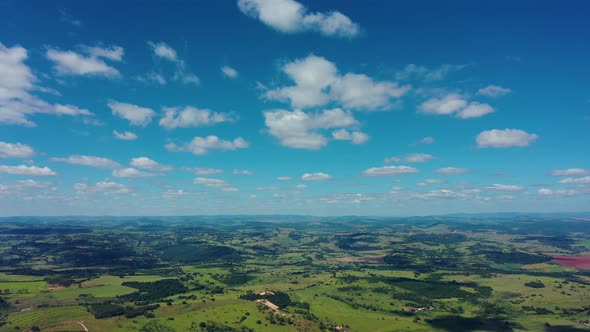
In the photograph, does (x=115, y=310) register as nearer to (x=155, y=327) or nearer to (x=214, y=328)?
(x=155, y=327)

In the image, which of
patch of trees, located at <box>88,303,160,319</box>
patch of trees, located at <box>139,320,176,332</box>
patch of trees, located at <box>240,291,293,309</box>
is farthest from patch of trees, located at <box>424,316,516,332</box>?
patch of trees, located at <box>88,303,160,319</box>

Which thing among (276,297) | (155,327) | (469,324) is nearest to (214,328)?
(155,327)

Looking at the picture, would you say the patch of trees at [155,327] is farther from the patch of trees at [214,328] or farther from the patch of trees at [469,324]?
the patch of trees at [469,324]

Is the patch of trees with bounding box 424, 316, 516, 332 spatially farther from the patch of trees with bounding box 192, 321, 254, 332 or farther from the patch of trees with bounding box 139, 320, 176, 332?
the patch of trees with bounding box 139, 320, 176, 332

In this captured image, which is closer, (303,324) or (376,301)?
(303,324)

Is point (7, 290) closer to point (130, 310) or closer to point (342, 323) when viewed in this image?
point (130, 310)

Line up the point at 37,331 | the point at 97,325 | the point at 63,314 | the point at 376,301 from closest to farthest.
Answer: the point at 37,331
the point at 97,325
the point at 63,314
the point at 376,301

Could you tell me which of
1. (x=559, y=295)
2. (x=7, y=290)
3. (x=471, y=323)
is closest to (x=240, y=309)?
(x=471, y=323)

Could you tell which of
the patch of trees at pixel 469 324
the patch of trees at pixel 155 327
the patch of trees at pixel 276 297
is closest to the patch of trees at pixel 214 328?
the patch of trees at pixel 155 327

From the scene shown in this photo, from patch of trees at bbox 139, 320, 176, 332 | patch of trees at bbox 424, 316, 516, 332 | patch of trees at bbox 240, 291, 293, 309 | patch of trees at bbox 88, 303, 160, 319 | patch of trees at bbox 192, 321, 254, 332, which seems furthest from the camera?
patch of trees at bbox 240, 291, 293, 309
